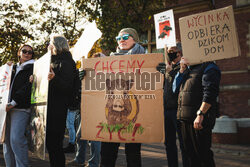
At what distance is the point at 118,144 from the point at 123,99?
0.54 m

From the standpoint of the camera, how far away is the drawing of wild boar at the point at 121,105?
2.77m

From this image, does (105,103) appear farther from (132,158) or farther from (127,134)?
(132,158)

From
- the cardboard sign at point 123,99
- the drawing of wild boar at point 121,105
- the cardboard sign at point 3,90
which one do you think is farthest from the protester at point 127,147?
the cardboard sign at point 3,90

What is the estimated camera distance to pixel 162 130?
8.77 feet

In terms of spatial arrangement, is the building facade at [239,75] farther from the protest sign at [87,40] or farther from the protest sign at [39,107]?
the protest sign at [39,107]

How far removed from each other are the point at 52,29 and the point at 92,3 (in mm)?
3287

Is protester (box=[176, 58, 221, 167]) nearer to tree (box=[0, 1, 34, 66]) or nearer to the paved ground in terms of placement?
the paved ground

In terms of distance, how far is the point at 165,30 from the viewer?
13.3ft

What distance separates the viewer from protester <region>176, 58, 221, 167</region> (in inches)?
109

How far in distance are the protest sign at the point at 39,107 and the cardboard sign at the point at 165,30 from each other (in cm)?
173

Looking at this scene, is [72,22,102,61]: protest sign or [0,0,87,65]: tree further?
[0,0,87,65]: tree

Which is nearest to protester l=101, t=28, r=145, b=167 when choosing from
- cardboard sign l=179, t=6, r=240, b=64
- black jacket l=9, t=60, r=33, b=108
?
cardboard sign l=179, t=6, r=240, b=64

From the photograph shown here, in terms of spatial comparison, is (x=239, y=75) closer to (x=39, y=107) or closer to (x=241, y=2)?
(x=241, y=2)

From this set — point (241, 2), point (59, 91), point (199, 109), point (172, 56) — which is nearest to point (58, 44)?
point (59, 91)
